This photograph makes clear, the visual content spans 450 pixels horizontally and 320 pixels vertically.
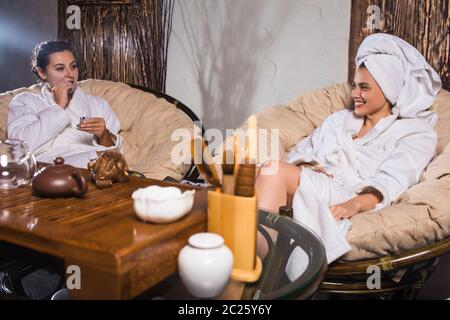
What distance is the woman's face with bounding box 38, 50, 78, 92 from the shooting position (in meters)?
2.45

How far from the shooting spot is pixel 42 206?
1239 mm

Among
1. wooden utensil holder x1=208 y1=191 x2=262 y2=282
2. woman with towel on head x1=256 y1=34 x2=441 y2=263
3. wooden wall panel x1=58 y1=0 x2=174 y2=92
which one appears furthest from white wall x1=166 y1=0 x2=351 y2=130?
wooden utensil holder x1=208 y1=191 x2=262 y2=282

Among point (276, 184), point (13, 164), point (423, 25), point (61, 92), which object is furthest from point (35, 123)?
point (423, 25)

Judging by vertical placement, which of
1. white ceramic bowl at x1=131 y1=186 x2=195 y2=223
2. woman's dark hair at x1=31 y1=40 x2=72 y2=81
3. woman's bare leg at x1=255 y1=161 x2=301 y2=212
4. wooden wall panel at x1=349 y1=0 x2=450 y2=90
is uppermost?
wooden wall panel at x1=349 y1=0 x2=450 y2=90

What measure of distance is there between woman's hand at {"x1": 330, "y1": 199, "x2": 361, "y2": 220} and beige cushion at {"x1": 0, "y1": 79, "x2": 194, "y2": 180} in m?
0.93

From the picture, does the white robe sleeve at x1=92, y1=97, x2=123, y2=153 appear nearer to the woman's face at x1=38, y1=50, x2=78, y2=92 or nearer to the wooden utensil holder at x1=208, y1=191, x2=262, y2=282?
the woman's face at x1=38, y1=50, x2=78, y2=92

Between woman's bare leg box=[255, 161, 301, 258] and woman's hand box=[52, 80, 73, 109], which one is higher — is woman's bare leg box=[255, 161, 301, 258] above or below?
below

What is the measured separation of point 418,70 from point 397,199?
650 mm

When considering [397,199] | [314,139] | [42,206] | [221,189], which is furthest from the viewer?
[314,139]

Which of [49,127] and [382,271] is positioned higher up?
[49,127]

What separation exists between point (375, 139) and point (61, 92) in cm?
164

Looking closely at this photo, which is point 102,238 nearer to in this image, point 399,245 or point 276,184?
point 276,184
